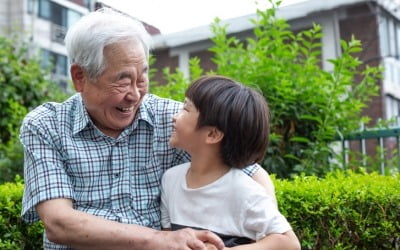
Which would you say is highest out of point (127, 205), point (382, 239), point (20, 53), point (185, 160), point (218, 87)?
point (20, 53)

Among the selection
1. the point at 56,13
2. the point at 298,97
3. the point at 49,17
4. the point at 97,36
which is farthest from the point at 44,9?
the point at 97,36

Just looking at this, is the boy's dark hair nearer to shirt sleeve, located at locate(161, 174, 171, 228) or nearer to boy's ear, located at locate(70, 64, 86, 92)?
shirt sleeve, located at locate(161, 174, 171, 228)

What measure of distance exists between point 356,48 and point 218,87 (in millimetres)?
2327

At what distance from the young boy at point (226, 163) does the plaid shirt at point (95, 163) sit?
15 cm

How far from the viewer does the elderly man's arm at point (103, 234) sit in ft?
6.38

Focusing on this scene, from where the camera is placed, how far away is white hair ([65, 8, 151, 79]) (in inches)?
86.8

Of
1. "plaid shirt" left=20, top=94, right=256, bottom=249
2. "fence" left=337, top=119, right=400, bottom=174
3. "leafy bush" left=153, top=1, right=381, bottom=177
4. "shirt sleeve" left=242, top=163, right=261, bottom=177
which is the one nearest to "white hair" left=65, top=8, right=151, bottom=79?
"plaid shirt" left=20, top=94, right=256, bottom=249

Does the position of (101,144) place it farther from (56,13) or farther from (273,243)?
(56,13)

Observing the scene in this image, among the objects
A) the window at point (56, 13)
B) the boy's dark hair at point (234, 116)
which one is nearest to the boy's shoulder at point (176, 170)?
the boy's dark hair at point (234, 116)

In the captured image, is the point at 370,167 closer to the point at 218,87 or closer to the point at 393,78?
the point at 218,87

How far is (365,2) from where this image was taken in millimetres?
16047

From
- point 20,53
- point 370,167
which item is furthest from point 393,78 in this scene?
point 370,167

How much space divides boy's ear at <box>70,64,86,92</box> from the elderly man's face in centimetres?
1

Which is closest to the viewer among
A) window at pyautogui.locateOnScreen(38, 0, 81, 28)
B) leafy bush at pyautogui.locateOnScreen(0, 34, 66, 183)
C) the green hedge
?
the green hedge
